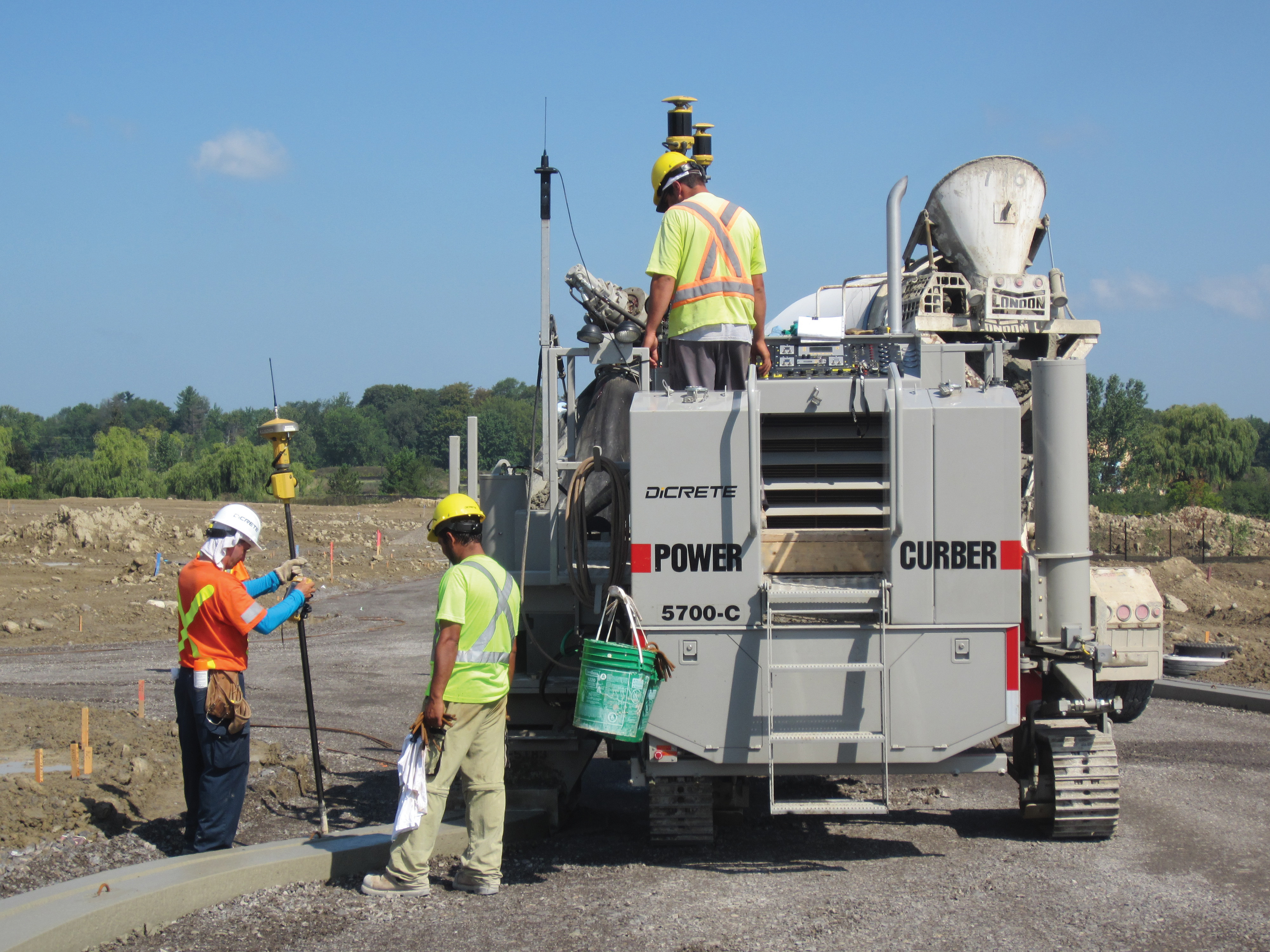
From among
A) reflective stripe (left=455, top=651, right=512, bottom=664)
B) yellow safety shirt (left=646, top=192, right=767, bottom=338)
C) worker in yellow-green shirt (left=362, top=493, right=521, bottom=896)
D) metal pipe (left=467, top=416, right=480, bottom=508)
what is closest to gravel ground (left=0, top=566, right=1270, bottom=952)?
worker in yellow-green shirt (left=362, top=493, right=521, bottom=896)

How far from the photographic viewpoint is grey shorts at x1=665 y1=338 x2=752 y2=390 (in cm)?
700

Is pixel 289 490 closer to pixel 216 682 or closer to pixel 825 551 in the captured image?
pixel 216 682

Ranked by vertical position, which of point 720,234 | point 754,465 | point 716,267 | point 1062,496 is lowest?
point 1062,496

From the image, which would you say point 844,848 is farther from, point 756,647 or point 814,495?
point 814,495

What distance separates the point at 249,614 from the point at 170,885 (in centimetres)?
151

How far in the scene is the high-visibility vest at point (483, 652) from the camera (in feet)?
19.3

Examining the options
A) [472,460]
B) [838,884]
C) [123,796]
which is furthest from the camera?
[472,460]

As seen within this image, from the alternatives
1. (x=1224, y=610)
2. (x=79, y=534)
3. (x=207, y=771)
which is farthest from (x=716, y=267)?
(x=79, y=534)

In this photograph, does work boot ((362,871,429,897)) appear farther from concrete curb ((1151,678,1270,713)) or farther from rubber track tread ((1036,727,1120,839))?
concrete curb ((1151,678,1270,713))

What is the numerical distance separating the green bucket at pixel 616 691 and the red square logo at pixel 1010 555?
1.87 metres

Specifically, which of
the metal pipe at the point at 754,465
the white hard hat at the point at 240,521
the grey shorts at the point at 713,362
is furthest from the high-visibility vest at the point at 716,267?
the white hard hat at the point at 240,521

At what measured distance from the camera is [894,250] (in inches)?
353

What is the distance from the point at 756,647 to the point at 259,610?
2.61m

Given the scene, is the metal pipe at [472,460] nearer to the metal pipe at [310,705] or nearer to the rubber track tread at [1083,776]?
the metal pipe at [310,705]
